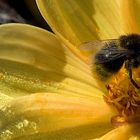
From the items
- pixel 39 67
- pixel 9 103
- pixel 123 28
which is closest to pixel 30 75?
pixel 39 67

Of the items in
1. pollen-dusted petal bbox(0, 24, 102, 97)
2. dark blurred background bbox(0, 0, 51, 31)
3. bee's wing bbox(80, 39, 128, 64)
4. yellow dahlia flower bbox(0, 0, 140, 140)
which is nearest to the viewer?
→ bee's wing bbox(80, 39, 128, 64)

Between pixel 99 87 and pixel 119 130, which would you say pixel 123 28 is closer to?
pixel 99 87

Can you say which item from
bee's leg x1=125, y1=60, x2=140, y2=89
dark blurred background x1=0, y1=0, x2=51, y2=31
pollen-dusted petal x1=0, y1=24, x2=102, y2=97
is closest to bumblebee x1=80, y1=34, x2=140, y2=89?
bee's leg x1=125, y1=60, x2=140, y2=89

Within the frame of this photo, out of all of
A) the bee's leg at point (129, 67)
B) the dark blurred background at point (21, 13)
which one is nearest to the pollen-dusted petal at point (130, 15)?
the bee's leg at point (129, 67)

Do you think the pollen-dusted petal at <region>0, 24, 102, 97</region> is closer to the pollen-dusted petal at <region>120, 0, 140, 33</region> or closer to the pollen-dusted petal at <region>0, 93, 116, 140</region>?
the pollen-dusted petal at <region>0, 93, 116, 140</region>

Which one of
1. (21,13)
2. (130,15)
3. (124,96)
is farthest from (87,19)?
(21,13)

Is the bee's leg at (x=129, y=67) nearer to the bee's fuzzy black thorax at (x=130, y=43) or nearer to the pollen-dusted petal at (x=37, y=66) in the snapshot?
the bee's fuzzy black thorax at (x=130, y=43)
